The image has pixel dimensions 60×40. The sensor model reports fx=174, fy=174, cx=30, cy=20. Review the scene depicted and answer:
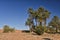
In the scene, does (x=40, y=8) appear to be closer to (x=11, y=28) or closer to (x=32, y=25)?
(x=32, y=25)

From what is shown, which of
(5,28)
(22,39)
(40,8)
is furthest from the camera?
(40,8)

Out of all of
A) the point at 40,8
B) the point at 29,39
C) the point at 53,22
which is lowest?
the point at 29,39

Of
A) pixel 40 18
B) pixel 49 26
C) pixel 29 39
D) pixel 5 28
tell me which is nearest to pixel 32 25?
pixel 40 18

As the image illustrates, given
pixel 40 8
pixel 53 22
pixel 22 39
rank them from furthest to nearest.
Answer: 1. pixel 53 22
2. pixel 40 8
3. pixel 22 39

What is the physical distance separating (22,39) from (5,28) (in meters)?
26.6

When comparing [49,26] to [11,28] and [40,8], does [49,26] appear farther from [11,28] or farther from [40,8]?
[11,28]

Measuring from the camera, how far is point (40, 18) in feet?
217

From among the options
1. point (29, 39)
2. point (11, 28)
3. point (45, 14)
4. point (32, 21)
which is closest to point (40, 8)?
point (45, 14)

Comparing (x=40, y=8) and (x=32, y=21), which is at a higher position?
(x=40, y=8)

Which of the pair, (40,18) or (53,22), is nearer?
(40,18)

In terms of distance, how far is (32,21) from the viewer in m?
72.1

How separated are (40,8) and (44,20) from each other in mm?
6353

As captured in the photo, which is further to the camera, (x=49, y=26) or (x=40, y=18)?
(x=49, y=26)

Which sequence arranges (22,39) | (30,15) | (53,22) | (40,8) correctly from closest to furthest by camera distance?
1. (22,39)
2. (40,8)
3. (30,15)
4. (53,22)
